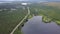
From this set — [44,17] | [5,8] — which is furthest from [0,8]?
[44,17]

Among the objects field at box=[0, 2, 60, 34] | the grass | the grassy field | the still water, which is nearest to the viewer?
the grass

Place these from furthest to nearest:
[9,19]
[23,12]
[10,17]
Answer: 1. [23,12]
2. [10,17]
3. [9,19]

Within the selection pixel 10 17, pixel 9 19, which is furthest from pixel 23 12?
pixel 9 19

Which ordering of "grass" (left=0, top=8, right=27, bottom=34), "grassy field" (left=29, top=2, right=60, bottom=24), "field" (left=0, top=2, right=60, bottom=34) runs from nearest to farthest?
"grass" (left=0, top=8, right=27, bottom=34) < "field" (left=0, top=2, right=60, bottom=34) < "grassy field" (left=29, top=2, right=60, bottom=24)

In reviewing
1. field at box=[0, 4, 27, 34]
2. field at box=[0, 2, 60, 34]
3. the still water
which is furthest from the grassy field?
field at box=[0, 4, 27, 34]

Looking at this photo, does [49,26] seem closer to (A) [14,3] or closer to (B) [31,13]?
(B) [31,13]

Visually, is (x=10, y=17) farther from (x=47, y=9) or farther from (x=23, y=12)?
(x=47, y=9)

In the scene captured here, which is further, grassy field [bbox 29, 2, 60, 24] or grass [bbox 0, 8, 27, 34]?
grassy field [bbox 29, 2, 60, 24]

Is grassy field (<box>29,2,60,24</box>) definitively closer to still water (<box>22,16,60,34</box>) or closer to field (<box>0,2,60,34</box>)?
field (<box>0,2,60,34</box>)
